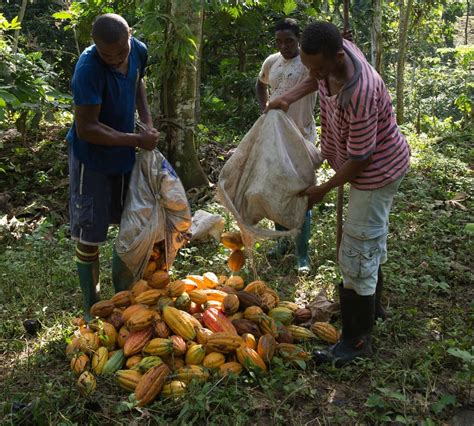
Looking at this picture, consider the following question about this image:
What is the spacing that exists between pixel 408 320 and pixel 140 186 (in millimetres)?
1972

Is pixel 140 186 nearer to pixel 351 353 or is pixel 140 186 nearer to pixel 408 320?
pixel 351 353

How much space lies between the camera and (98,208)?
327 centimetres

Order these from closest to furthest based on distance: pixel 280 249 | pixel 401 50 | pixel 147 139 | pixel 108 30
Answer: pixel 108 30, pixel 147 139, pixel 280 249, pixel 401 50

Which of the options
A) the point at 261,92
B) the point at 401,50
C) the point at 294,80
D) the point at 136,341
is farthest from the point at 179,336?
the point at 401,50

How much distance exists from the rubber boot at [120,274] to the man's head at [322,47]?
182 centimetres

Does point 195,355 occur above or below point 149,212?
below

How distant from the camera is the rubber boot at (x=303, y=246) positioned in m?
4.15

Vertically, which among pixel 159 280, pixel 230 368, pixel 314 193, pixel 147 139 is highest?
pixel 147 139

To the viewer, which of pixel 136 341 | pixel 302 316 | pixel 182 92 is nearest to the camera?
pixel 136 341

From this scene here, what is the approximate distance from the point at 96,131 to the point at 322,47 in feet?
4.46

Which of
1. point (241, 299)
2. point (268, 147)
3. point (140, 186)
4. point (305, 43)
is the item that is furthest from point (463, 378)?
point (140, 186)

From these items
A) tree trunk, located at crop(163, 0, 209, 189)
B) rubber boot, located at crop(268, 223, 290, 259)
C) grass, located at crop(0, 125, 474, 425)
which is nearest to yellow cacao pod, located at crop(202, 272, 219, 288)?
grass, located at crop(0, 125, 474, 425)

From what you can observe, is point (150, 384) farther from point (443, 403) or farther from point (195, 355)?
point (443, 403)

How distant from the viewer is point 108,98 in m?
3.15
